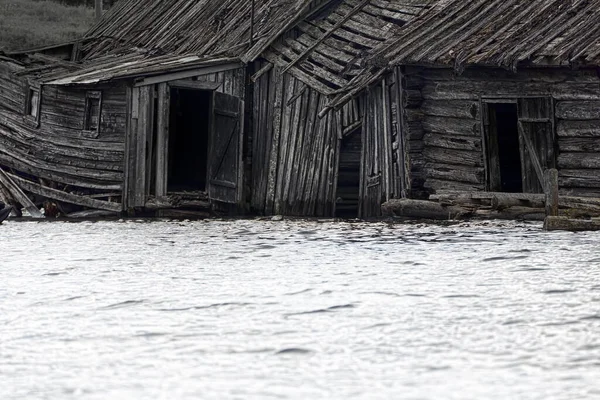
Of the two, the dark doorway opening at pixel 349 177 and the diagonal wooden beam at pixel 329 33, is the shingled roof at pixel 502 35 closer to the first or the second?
the diagonal wooden beam at pixel 329 33

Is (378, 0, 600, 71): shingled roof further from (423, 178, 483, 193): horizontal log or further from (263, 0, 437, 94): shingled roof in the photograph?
(423, 178, 483, 193): horizontal log

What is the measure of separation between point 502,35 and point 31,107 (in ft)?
34.2

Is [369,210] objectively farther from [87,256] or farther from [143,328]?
[143,328]

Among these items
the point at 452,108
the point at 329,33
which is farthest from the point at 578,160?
the point at 329,33

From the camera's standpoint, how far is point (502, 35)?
19250mm

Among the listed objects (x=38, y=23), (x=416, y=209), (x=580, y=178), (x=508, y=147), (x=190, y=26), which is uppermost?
(x=38, y=23)

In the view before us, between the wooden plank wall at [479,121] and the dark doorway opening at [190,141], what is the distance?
7.83 metres

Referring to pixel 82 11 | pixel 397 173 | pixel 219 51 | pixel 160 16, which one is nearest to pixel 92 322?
pixel 397 173

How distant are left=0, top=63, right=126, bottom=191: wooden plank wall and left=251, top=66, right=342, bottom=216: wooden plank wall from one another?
254 cm

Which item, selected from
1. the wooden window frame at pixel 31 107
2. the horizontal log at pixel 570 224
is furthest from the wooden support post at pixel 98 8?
the horizontal log at pixel 570 224

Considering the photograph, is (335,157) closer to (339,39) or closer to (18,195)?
(339,39)

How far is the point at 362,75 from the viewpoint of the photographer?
69.5 feet

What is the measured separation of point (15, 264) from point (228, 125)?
9.66 meters

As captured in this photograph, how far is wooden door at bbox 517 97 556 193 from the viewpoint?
62.3 feet
